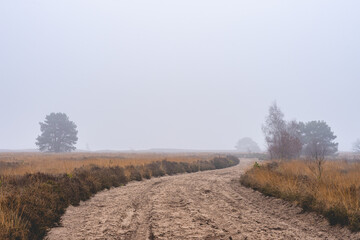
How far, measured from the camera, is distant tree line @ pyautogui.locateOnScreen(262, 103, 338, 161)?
32.9 m

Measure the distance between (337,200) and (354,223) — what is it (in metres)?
1.09

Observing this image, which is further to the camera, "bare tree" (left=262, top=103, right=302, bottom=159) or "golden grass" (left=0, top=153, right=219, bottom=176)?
"bare tree" (left=262, top=103, right=302, bottom=159)

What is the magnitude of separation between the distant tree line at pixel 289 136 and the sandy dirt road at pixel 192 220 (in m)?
15.3

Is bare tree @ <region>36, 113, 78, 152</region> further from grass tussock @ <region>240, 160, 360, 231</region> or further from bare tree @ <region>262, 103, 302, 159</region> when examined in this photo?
grass tussock @ <region>240, 160, 360, 231</region>

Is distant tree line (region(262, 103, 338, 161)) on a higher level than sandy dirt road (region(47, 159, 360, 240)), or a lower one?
higher

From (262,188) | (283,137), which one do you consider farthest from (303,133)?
(262,188)

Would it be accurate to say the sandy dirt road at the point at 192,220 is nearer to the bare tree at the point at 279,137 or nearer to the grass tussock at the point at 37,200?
the grass tussock at the point at 37,200

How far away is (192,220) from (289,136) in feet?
104

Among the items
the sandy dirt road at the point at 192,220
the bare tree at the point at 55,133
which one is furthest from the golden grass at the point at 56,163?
the bare tree at the point at 55,133

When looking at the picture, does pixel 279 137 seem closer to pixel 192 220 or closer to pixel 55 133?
pixel 192 220

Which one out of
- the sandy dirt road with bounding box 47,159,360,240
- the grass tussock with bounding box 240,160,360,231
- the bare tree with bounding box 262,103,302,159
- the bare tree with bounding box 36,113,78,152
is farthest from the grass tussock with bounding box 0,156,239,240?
the bare tree with bounding box 36,113,78,152

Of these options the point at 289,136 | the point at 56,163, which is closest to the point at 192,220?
the point at 56,163

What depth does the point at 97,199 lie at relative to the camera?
33.1 feet

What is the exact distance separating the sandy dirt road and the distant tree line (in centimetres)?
1530
